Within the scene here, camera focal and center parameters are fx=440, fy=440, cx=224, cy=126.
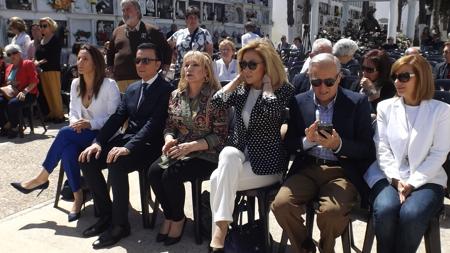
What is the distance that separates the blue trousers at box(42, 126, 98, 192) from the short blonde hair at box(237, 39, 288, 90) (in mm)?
1616

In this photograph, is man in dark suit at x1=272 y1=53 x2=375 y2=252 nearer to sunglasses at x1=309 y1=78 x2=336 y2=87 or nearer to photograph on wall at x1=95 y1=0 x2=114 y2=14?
sunglasses at x1=309 y1=78 x2=336 y2=87

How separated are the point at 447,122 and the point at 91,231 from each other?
269 cm

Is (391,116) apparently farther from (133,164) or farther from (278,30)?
(278,30)

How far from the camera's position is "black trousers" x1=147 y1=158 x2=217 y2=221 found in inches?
126

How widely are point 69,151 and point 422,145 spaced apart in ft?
8.94

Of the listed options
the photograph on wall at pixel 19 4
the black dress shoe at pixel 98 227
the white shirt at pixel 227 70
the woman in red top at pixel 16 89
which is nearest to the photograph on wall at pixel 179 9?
the photograph on wall at pixel 19 4

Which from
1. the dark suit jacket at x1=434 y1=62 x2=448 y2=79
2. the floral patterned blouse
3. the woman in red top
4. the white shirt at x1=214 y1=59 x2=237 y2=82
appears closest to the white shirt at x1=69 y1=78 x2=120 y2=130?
the floral patterned blouse

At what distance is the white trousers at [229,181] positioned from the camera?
284 centimetres

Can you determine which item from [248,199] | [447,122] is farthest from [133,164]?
[447,122]

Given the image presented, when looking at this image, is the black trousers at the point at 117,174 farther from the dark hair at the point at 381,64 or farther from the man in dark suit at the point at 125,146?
the dark hair at the point at 381,64

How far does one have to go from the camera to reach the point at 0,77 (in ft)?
22.9

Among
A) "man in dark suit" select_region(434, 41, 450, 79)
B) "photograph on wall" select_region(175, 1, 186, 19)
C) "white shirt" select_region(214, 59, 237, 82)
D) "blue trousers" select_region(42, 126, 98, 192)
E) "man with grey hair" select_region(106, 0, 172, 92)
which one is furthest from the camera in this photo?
"photograph on wall" select_region(175, 1, 186, 19)

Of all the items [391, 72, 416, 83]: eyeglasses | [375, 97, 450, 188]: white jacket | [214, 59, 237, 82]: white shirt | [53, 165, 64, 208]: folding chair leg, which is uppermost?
[391, 72, 416, 83]: eyeglasses

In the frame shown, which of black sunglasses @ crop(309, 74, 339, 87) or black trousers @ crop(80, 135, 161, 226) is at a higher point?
black sunglasses @ crop(309, 74, 339, 87)
